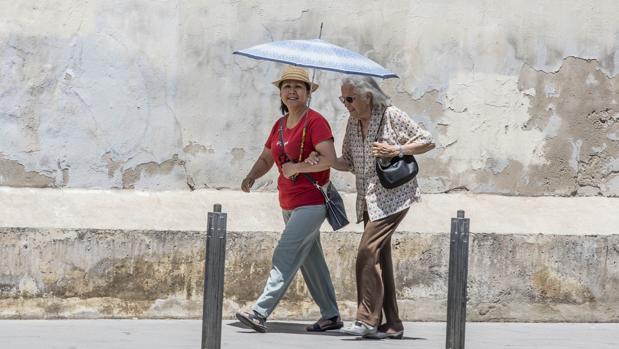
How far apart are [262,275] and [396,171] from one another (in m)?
1.45

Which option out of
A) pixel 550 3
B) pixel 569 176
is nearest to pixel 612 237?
pixel 569 176

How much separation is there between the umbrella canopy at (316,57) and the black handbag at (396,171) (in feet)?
1.69

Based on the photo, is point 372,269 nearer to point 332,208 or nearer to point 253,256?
point 332,208

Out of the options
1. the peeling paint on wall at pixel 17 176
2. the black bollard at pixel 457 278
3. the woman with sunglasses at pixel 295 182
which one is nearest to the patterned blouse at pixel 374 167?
the woman with sunglasses at pixel 295 182

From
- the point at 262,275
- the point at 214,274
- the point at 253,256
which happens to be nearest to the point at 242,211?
the point at 253,256

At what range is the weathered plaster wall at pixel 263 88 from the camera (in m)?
8.92

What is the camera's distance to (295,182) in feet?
27.1

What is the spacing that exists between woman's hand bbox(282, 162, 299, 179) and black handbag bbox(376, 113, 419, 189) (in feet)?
1.64

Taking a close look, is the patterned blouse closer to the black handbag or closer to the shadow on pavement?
the black handbag

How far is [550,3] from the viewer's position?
32.8ft

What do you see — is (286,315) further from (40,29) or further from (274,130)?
(40,29)

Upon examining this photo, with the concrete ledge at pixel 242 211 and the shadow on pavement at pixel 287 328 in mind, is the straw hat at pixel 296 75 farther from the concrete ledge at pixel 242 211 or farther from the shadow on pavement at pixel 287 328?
the shadow on pavement at pixel 287 328

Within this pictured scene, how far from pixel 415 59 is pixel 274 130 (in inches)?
65.0

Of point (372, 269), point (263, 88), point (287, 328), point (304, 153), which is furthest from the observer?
point (263, 88)
